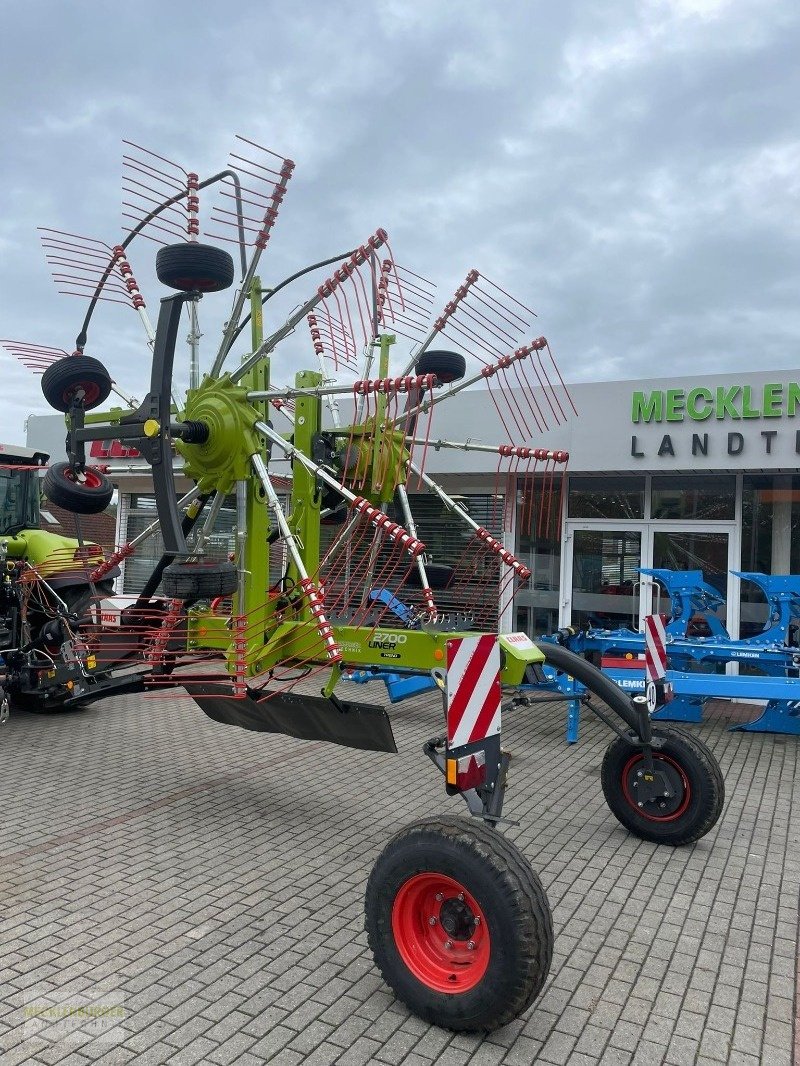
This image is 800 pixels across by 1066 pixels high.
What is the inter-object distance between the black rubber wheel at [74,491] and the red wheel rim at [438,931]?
3314 mm

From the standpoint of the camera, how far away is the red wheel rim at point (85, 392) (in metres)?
5.41

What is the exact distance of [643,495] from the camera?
10.8 meters

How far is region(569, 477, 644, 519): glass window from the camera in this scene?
35.5 feet

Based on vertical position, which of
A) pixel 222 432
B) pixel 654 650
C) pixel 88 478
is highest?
pixel 222 432

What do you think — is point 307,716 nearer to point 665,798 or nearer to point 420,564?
point 420,564

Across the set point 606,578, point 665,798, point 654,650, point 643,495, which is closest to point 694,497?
point 643,495

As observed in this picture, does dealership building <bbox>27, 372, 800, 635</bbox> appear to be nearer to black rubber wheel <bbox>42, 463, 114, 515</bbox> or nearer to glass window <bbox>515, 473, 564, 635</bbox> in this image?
glass window <bbox>515, 473, 564, 635</bbox>

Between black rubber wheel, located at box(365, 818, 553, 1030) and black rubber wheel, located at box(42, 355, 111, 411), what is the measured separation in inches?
142

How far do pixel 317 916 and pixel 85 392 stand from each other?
3484 mm

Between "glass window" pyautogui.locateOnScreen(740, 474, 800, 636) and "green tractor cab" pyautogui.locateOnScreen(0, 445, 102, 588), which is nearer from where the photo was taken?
"green tractor cab" pyautogui.locateOnScreen(0, 445, 102, 588)

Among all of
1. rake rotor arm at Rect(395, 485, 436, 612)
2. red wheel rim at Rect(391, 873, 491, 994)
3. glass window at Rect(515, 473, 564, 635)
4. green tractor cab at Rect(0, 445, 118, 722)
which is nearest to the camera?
red wheel rim at Rect(391, 873, 491, 994)

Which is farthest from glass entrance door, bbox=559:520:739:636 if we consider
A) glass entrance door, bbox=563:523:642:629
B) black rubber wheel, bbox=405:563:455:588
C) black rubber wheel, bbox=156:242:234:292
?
black rubber wheel, bbox=156:242:234:292

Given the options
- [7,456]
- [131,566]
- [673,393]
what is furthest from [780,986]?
[131,566]

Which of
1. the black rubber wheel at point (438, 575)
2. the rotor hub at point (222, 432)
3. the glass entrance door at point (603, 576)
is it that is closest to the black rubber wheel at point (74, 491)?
the rotor hub at point (222, 432)
